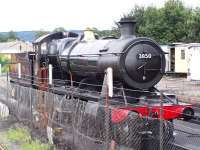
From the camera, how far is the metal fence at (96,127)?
9.46 m

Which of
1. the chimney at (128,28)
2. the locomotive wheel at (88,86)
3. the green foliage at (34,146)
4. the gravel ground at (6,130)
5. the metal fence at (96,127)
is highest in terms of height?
the chimney at (128,28)

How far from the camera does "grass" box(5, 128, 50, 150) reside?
13.0m

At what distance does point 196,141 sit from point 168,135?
2.62 meters

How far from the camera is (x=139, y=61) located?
43.3 ft

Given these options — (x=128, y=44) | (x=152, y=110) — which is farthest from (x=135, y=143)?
(x=128, y=44)

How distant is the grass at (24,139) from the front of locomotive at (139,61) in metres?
2.86

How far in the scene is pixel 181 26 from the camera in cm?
5862

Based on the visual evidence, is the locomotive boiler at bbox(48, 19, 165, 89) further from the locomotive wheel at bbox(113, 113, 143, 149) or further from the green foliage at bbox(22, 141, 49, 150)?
the locomotive wheel at bbox(113, 113, 143, 149)

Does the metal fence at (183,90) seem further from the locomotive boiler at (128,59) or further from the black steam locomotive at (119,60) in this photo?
the locomotive boiler at (128,59)

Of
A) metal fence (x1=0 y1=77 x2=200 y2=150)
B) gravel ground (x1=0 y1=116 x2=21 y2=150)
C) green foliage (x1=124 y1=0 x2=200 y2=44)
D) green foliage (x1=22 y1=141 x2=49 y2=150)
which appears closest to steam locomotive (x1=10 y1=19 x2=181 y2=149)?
metal fence (x1=0 y1=77 x2=200 y2=150)

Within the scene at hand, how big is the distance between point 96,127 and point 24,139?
15.1ft

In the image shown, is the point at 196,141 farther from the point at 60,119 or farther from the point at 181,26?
the point at 181,26

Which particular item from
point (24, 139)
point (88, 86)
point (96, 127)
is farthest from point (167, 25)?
point (96, 127)

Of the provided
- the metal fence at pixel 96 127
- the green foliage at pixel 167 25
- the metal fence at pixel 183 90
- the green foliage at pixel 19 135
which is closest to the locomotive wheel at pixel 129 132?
the metal fence at pixel 96 127
